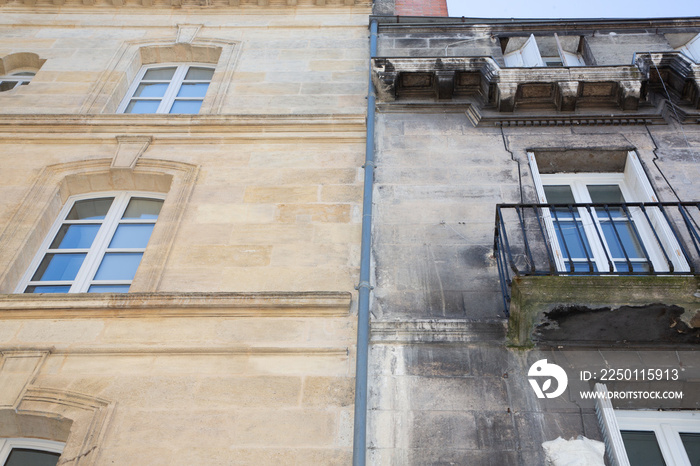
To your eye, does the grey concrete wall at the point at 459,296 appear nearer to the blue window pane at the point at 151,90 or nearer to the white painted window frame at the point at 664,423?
the white painted window frame at the point at 664,423

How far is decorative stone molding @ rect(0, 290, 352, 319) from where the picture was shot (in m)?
5.57

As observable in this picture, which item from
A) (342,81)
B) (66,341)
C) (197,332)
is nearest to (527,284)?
(197,332)

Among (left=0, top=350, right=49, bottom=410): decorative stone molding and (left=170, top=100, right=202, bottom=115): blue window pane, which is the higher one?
(left=170, top=100, right=202, bottom=115): blue window pane

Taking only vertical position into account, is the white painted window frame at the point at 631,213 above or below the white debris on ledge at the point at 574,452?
above

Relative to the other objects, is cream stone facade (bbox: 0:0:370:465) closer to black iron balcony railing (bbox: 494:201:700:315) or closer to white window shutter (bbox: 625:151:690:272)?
black iron balcony railing (bbox: 494:201:700:315)

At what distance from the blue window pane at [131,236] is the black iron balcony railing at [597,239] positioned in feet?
12.0

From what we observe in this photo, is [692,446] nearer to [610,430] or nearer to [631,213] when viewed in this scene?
[610,430]

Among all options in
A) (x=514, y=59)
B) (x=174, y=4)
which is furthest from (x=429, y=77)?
(x=174, y=4)

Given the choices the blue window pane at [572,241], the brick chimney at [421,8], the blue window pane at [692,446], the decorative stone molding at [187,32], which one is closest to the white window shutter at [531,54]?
the blue window pane at [572,241]

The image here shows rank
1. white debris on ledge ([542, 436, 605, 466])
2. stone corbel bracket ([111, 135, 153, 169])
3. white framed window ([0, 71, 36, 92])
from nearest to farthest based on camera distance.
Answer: white debris on ledge ([542, 436, 605, 466]) < stone corbel bracket ([111, 135, 153, 169]) < white framed window ([0, 71, 36, 92])

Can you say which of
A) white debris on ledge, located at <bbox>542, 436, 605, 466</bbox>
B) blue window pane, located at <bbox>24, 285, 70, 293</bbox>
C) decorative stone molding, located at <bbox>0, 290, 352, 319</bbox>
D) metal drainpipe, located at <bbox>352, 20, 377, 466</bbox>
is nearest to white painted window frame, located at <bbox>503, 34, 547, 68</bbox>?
metal drainpipe, located at <bbox>352, 20, 377, 466</bbox>

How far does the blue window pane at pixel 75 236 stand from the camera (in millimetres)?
6863

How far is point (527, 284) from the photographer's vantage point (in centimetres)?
482

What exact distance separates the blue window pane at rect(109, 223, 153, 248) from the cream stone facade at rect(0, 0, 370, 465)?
38cm
